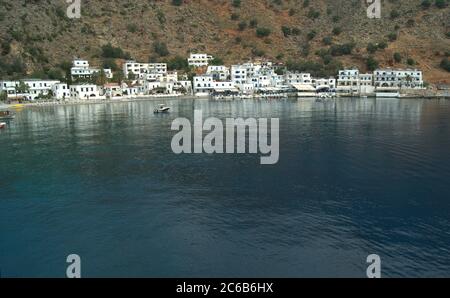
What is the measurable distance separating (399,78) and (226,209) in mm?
96863

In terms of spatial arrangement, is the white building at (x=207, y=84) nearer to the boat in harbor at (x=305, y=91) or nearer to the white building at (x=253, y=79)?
the white building at (x=253, y=79)

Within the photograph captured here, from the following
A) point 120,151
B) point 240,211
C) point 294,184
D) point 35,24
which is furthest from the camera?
point 35,24

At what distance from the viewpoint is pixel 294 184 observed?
26734 millimetres

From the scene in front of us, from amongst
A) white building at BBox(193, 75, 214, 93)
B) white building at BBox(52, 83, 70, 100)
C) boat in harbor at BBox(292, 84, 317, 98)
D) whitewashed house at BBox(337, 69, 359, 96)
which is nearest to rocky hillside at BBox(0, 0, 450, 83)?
whitewashed house at BBox(337, 69, 359, 96)

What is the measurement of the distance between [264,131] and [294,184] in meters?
21.7

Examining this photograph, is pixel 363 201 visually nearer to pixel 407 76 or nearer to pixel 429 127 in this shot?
pixel 429 127

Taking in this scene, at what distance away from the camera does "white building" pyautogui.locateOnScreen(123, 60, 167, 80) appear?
111 meters

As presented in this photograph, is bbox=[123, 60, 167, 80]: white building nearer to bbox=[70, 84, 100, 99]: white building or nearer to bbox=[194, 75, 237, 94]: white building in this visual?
bbox=[194, 75, 237, 94]: white building

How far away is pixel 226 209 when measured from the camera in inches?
883

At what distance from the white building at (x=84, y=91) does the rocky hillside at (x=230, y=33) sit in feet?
28.4

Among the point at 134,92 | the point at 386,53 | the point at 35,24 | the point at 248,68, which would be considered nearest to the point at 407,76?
the point at 386,53

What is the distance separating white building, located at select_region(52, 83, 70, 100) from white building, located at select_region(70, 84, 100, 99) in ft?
4.31

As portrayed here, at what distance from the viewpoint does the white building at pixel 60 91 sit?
95812 mm

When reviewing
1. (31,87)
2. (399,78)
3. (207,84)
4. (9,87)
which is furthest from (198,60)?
(399,78)
